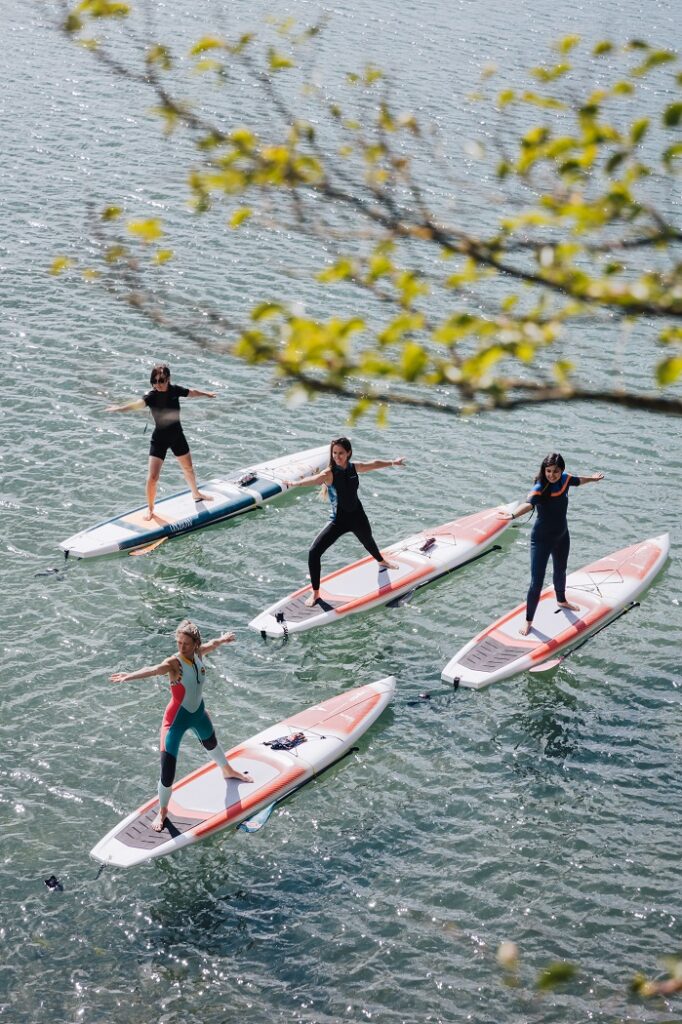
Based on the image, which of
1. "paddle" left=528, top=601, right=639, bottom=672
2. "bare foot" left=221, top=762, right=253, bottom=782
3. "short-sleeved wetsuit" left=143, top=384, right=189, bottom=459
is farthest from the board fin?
"short-sleeved wetsuit" left=143, top=384, right=189, bottom=459

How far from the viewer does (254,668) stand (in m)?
16.2

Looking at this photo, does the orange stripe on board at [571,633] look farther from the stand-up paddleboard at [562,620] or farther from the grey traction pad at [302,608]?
the grey traction pad at [302,608]

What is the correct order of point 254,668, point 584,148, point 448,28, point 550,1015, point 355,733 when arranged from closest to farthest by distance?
point 584,148, point 550,1015, point 355,733, point 254,668, point 448,28

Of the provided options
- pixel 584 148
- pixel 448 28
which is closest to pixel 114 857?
pixel 584 148

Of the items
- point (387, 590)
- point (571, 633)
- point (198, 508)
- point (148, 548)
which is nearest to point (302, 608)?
point (387, 590)

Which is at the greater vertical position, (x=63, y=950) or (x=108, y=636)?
(x=108, y=636)

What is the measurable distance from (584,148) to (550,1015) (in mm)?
8116

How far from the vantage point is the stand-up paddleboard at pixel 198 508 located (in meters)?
18.5

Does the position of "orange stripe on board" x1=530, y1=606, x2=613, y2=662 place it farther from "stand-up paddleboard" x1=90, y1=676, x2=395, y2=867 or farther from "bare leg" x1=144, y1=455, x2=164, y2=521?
"bare leg" x1=144, y1=455, x2=164, y2=521

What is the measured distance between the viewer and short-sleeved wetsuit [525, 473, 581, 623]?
52.2 ft

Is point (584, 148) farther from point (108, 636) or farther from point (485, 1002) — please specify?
point (108, 636)

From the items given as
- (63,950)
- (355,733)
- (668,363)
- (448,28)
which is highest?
(448,28)

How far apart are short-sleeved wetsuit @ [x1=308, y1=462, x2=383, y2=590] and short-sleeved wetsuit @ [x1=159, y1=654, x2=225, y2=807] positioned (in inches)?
Result: 179

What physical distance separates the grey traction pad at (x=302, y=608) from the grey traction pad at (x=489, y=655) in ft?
6.97
